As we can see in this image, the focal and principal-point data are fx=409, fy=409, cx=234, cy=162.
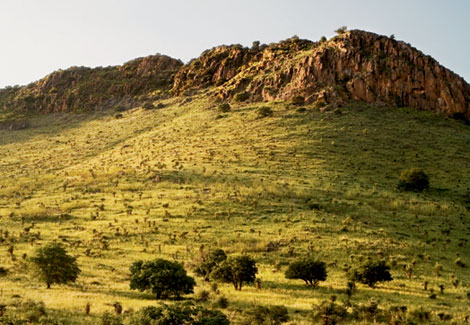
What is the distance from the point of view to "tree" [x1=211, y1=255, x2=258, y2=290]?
2631 cm

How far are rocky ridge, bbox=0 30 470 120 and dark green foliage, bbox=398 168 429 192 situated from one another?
32.0 m

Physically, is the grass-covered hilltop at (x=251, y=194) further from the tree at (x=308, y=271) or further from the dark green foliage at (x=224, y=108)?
the dark green foliage at (x=224, y=108)

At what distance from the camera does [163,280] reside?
2422cm

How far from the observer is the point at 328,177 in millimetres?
54906

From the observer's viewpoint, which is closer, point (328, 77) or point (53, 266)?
point (53, 266)

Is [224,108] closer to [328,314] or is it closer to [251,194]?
[251,194]

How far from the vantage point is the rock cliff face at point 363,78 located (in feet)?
278

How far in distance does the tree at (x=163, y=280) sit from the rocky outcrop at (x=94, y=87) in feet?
322

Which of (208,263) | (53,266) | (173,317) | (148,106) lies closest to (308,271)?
(208,263)

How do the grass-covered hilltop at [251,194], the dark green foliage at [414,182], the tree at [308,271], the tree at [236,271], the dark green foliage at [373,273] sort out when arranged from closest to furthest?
the grass-covered hilltop at [251,194] < the tree at [236,271] < the dark green foliage at [373,273] < the tree at [308,271] < the dark green foliage at [414,182]

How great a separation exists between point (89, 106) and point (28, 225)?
8311 cm

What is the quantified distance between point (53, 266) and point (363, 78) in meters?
75.2

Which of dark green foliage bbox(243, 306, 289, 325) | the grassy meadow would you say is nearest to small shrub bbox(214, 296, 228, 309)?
the grassy meadow

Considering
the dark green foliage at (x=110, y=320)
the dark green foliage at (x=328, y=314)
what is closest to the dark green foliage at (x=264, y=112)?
the dark green foliage at (x=328, y=314)
